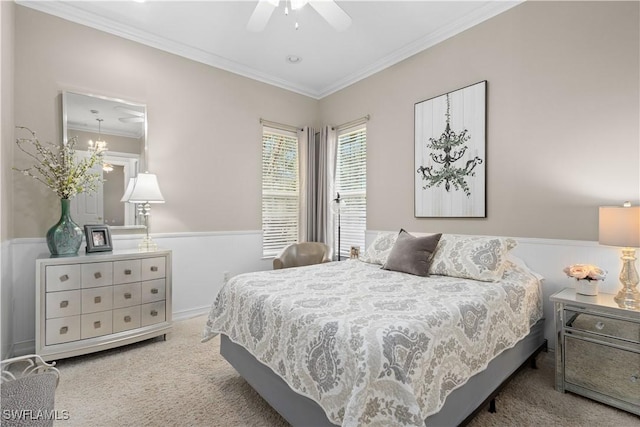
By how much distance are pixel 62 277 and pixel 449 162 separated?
360 centimetres

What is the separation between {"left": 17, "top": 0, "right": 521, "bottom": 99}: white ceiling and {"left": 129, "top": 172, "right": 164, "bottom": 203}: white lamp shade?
1.53m

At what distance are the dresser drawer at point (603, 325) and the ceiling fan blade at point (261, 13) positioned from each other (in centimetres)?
295

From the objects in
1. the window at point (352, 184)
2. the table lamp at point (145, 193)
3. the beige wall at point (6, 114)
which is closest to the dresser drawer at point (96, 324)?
the table lamp at point (145, 193)

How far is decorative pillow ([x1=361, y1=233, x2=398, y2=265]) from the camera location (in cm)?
300

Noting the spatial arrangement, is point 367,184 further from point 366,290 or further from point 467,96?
point 366,290

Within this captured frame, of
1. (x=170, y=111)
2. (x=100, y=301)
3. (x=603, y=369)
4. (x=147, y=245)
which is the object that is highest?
(x=170, y=111)

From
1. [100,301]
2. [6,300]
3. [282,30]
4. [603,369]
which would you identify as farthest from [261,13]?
[603,369]

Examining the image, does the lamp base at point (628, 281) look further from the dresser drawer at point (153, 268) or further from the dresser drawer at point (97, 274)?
the dresser drawer at point (97, 274)

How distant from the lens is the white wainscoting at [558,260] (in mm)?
2246

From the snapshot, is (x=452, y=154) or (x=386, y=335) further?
(x=452, y=154)

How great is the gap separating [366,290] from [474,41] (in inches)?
105

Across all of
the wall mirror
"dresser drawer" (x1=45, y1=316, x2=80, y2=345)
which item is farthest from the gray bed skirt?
the wall mirror

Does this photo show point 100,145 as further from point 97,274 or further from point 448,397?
point 448,397

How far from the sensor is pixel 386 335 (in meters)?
1.31
